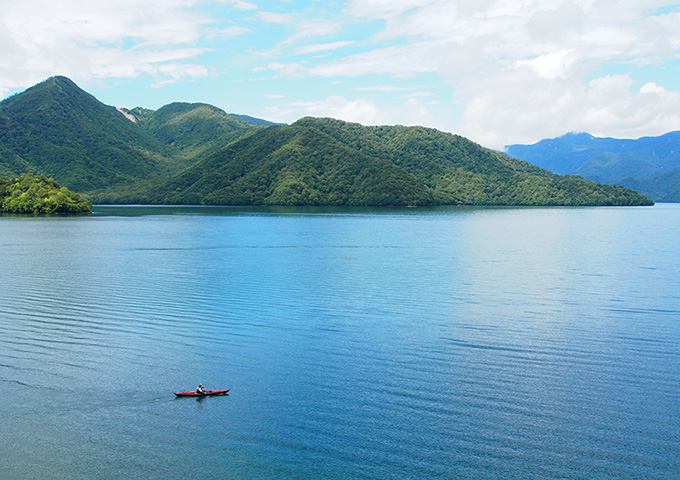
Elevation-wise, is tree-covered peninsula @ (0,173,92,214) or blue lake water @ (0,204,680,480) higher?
tree-covered peninsula @ (0,173,92,214)

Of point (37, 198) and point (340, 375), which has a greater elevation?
point (37, 198)

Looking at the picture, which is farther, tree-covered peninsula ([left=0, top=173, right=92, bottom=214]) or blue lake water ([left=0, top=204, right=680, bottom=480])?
tree-covered peninsula ([left=0, top=173, right=92, bottom=214])

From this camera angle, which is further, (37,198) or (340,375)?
(37,198)

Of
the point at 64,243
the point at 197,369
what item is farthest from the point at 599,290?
the point at 64,243

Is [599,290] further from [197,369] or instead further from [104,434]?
[104,434]
